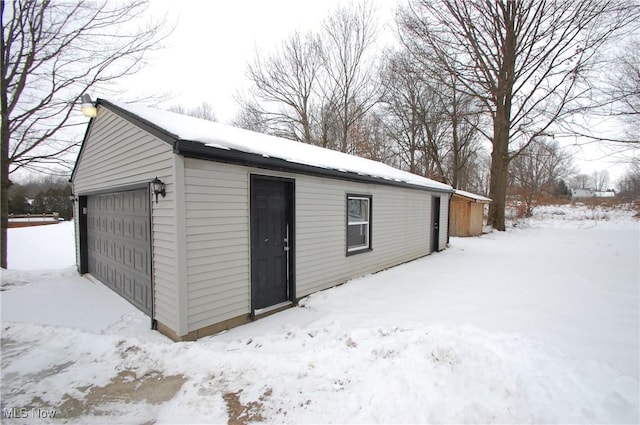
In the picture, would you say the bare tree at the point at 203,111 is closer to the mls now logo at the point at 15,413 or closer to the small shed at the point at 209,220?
the small shed at the point at 209,220

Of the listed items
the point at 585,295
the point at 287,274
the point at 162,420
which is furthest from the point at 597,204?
the point at 162,420

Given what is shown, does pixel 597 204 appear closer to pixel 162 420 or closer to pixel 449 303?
pixel 449 303

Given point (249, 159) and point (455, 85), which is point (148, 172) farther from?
point (455, 85)

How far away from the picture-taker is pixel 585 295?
5105mm

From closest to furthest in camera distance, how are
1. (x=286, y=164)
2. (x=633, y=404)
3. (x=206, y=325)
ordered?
(x=633, y=404) → (x=206, y=325) → (x=286, y=164)

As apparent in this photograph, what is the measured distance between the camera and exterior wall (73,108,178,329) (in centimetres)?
339

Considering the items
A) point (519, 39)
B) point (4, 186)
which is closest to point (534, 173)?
point (519, 39)

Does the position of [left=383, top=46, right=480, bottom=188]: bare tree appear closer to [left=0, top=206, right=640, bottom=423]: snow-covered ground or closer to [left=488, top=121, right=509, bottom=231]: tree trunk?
[left=488, top=121, right=509, bottom=231]: tree trunk

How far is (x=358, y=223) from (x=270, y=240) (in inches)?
103

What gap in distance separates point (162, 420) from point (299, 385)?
115 cm

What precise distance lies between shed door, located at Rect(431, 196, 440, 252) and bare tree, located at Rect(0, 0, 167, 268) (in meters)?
10.7

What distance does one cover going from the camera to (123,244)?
4.91 meters

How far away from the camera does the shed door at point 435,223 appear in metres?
10.1

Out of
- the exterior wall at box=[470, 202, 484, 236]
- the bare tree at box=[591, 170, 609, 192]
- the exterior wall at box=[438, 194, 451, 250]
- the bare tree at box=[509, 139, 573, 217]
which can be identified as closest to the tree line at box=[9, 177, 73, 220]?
the exterior wall at box=[438, 194, 451, 250]
